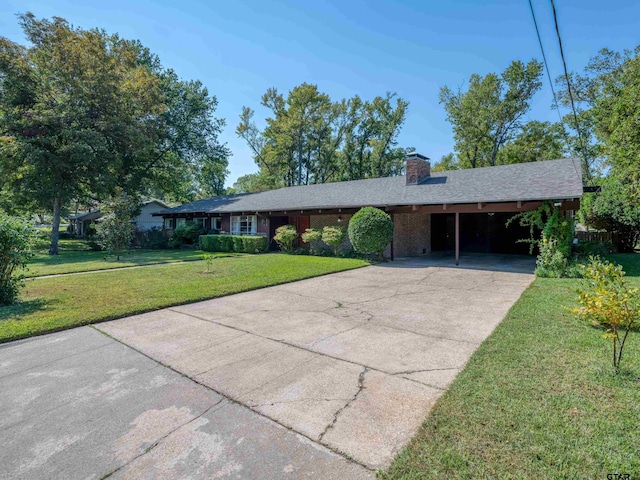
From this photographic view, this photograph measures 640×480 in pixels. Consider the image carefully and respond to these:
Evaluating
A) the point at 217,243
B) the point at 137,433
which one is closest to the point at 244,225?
the point at 217,243

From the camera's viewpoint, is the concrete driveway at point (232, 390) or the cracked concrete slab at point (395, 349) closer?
the concrete driveway at point (232, 390)

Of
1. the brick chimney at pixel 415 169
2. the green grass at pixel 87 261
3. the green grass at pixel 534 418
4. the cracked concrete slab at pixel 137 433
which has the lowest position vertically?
the cracked concrete slab at pixel 137 433

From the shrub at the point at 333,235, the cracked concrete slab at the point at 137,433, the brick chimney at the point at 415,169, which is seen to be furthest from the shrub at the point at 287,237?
the cracked concrete slab at the point at 137,433

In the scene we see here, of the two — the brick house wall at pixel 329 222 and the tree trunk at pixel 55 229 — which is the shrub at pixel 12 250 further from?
the tree trunk at pixel 55 229

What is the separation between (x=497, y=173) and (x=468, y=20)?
8007 millimetres

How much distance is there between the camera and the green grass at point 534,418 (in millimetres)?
1990

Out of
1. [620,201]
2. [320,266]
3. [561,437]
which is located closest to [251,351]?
[561,437]

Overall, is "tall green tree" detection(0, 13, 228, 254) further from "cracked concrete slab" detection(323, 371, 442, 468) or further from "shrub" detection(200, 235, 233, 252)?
"cracked concrete slab" detection(323, 371, 442, 468)

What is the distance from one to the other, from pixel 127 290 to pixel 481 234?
55.7 feet

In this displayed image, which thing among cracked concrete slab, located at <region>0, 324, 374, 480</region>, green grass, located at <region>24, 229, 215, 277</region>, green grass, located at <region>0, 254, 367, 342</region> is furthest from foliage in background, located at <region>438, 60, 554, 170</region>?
cracked concrete slab, located at <region>0, 324, 374, 480</region>

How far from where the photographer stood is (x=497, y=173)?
1377 cm

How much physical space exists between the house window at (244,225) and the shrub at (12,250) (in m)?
12.7

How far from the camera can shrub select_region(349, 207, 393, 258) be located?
41.3 ft

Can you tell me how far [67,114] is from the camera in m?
18.0
